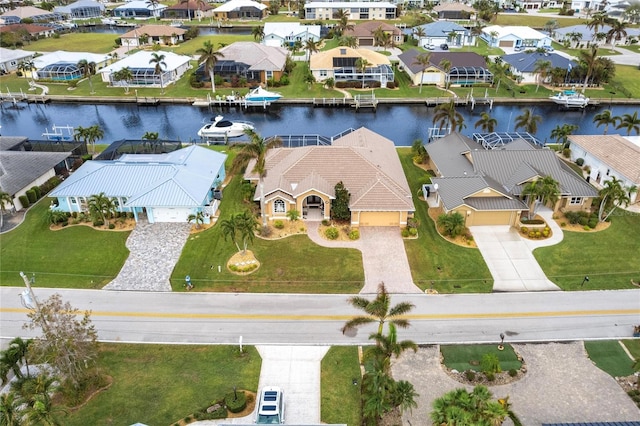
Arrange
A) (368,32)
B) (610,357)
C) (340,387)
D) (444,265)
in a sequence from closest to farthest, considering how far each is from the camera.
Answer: (340,387) → (610,357) → (444,265) → (368,32)

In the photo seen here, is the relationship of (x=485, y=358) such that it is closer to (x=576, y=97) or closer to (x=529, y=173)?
(x=529, y=173)

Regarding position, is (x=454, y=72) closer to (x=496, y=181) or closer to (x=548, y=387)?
(x=496, y=181)

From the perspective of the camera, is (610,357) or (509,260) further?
(509,260)

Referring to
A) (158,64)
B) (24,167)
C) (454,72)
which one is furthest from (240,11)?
(24,167)

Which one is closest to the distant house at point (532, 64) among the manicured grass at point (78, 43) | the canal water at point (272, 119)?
the canal water at point (272, 119)

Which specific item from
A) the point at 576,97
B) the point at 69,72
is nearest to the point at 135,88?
the point at 69,72

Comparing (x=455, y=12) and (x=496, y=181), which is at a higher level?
(x=455, y=12)

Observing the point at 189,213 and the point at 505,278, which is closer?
the point at 505,278
